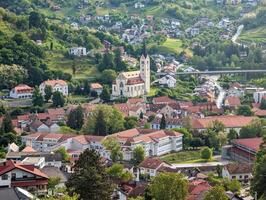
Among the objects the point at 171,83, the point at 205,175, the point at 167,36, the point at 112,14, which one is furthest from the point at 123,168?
the point at 112,14

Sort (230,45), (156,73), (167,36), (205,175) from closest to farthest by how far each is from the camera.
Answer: (205,175)
(156,73)
(230,45)
(167,36)

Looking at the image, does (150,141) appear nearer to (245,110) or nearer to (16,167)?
(245,110)

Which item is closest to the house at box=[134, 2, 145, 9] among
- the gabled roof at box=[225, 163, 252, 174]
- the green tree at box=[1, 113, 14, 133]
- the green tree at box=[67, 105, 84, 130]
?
the green tree at box=[67, 105, 84, 130]

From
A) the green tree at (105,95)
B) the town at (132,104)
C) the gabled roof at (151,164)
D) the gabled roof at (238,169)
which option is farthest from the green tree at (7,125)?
the gabled roof at (238,169)

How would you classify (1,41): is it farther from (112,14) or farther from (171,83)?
(112,14)

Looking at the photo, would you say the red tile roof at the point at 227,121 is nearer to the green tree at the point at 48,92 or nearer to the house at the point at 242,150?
the house at the point at 242,150
